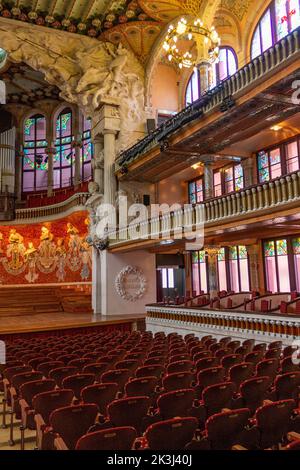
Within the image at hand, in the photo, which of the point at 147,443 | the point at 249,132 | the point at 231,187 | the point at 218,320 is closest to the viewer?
the point at 147,443

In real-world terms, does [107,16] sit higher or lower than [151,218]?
higher

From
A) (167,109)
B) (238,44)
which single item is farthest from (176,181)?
(238,44)

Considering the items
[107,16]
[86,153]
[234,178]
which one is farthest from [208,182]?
[86,153]

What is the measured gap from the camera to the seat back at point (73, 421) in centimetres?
358

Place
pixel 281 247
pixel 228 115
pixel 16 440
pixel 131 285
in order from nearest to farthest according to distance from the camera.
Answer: pixel 16 440 → pixel 228 115 → pixel 281 247 → pixel 131 285

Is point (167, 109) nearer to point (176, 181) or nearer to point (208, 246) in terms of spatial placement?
point (176, 181)

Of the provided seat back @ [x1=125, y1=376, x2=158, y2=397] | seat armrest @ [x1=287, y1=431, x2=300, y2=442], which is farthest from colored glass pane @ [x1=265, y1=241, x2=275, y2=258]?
seat armrest @ [x1=287, y1=431, x2=300, y2=442]

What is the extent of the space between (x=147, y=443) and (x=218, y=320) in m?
9.50

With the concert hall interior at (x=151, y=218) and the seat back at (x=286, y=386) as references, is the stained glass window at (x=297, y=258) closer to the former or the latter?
the concert hall interior at (x=151, y=218)

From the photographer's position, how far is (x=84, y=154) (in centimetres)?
2767

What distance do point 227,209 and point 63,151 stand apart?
19.6 metres

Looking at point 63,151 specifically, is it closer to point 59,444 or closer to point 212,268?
point 212,268

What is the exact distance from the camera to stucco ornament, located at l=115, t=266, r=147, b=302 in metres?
19.5

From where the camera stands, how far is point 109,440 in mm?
2908
